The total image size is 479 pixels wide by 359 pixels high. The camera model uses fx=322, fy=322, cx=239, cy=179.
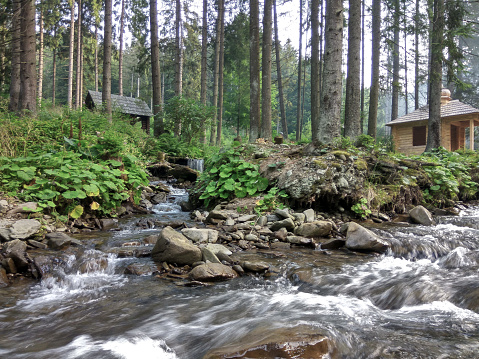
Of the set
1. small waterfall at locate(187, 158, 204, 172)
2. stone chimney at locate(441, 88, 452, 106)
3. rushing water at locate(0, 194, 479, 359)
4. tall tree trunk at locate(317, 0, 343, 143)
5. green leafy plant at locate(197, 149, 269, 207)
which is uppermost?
stone chimney at locate(441, 88, 452, 106)

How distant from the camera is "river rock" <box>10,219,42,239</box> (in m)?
4.91

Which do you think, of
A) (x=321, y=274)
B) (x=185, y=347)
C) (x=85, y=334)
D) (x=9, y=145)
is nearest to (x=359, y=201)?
(x=321, y=274)

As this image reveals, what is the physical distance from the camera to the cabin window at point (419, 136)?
848 inches

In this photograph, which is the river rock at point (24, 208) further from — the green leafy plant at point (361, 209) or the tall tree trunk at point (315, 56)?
the tall tree trunk at point (315, 56)

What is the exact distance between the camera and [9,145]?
7.24 metres

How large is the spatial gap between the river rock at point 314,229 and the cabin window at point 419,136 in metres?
19.1

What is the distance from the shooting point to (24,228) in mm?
5078

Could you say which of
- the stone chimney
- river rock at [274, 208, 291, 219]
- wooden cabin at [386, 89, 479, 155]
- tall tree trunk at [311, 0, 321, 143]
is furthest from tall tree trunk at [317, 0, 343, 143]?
the stone chimney

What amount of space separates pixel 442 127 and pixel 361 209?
17.7 metres

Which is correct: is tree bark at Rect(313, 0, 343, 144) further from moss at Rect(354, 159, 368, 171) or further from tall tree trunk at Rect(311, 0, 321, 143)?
tall tree trunk at Rect(311, 0, 321, 143)

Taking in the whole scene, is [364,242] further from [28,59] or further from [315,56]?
[315,56]

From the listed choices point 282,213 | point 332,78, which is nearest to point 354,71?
point 332,78

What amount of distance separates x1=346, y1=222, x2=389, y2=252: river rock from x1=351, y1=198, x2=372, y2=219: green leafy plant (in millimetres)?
1667

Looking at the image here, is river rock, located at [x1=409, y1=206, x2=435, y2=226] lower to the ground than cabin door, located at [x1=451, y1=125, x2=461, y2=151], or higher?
lower
